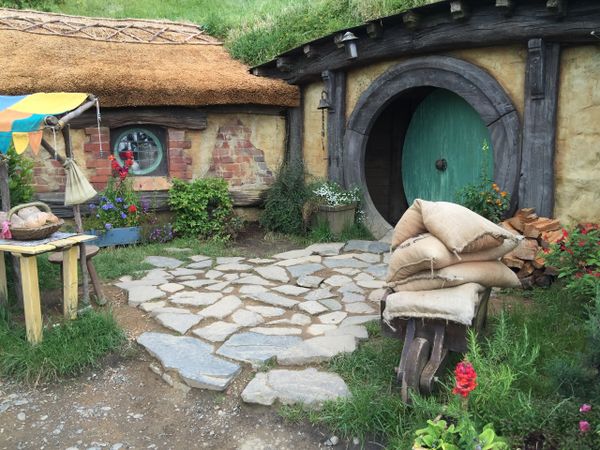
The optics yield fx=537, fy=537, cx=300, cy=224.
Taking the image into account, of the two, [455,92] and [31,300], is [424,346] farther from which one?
[455,92]

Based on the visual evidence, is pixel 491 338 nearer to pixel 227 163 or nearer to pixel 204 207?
pixel 204 207

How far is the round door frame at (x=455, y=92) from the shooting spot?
17.3 ft

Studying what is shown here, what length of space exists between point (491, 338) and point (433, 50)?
351 centimetres

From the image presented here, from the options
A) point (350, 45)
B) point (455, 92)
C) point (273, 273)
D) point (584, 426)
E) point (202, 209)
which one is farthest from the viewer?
point (202, 209)

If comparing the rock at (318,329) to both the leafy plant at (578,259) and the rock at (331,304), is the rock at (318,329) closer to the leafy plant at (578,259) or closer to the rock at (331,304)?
the rock at (331,304)

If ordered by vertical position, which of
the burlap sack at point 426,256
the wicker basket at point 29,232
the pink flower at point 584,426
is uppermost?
the wicker basket at point 29,232

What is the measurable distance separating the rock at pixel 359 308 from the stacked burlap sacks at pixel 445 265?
1.11 meters

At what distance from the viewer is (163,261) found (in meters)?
5.98

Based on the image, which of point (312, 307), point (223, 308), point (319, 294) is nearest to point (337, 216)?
point (319, 294)

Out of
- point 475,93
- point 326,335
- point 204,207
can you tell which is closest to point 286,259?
point 204,207

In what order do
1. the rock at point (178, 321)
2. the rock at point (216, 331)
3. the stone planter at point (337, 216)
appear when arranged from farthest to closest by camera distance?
the stone planter at point (337, 216) → the rock at point (178, 321) → the rock at point (216, 331)

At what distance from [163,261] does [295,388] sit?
3259 mm

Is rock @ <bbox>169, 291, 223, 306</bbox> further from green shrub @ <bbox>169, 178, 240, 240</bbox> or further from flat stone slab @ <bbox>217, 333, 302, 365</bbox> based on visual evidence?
green shrub @ <bbox>169, 178, 240, 240</bbox>

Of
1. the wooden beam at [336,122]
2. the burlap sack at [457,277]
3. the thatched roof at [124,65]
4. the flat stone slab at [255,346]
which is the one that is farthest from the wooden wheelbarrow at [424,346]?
the thatched roof at [124,65]
